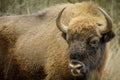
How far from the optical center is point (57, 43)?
12.0 metres

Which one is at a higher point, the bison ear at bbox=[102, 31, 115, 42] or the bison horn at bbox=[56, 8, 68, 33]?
the bison horn at bbox=[56, 8, 68, 33]

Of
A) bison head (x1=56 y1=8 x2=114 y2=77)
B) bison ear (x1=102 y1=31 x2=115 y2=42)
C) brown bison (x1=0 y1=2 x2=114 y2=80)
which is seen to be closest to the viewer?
bison head (x1=56 y1=8 x2=114 y2=77)

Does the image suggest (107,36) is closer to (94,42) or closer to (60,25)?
(94,42)

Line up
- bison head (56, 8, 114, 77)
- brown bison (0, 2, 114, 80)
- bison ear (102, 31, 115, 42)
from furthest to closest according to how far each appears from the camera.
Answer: bison ear (102, 31, 115, 42) → brown bison (0, 2, 114, 80) → bison head (56, 8, 114, 77)

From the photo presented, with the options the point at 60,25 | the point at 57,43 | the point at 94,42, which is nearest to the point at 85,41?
the point at 94,42

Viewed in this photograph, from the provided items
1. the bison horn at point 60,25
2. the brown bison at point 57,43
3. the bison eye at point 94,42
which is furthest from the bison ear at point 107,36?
the bison horn at point 60,25

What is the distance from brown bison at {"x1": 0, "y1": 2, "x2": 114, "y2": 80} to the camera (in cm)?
1079

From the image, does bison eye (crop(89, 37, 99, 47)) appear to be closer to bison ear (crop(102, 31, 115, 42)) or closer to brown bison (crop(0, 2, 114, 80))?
brown bison (crop(0, 2, 114, 80))

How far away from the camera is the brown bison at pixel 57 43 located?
35.4ft

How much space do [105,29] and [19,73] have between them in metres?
2.91

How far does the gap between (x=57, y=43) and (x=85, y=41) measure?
1393 millimetres

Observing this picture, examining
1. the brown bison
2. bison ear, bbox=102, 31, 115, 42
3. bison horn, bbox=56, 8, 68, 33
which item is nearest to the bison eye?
the brown bison

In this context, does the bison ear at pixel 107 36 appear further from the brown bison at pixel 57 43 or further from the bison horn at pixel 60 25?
the bison horn at pixel 60 25

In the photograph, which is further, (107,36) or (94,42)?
(107,36)
